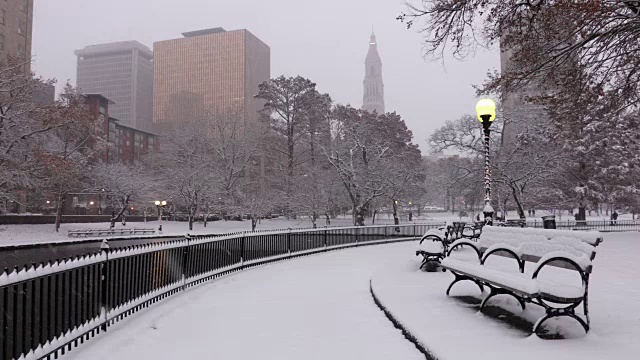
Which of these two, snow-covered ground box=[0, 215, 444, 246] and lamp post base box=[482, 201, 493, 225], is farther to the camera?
snow-covered ground box=[0, 215, 444, 246]

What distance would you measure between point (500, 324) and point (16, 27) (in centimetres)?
8105

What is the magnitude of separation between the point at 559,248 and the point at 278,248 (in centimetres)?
1073

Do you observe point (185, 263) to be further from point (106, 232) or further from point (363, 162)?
point (363, 162)

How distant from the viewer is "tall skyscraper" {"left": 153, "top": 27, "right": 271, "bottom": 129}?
15500 centimetres

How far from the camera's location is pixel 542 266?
5871mm

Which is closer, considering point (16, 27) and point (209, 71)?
point (16, 27)

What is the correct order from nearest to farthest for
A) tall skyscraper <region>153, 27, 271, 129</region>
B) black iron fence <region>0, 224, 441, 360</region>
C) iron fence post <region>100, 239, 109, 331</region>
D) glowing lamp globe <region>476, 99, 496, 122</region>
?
black iron fence <region>0, 224, 441, 360</region>, iron fence post <region>100, 239, 109, 331</region>, glowing lamp globe <region>476, 99, 496, 122</region>, tall skyscraper <region>153, 27, 271, 129</region>

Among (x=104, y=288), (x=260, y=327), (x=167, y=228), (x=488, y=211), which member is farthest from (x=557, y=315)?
(x=167, y=228)

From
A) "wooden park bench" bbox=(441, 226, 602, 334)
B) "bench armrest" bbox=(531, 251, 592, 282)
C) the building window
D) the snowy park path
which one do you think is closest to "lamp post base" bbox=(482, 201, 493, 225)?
the snowy park path

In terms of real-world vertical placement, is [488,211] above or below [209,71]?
below

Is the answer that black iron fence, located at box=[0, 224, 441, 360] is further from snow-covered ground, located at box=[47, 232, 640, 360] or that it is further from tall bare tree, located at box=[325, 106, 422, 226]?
tall bare tree, located at box=[325, 106, 422, 226]

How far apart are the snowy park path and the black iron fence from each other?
29 cm

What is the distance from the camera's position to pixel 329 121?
170 ft

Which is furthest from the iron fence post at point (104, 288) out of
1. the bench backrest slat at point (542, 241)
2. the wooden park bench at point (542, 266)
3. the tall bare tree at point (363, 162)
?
the tall bare tree at point (363, 162)
